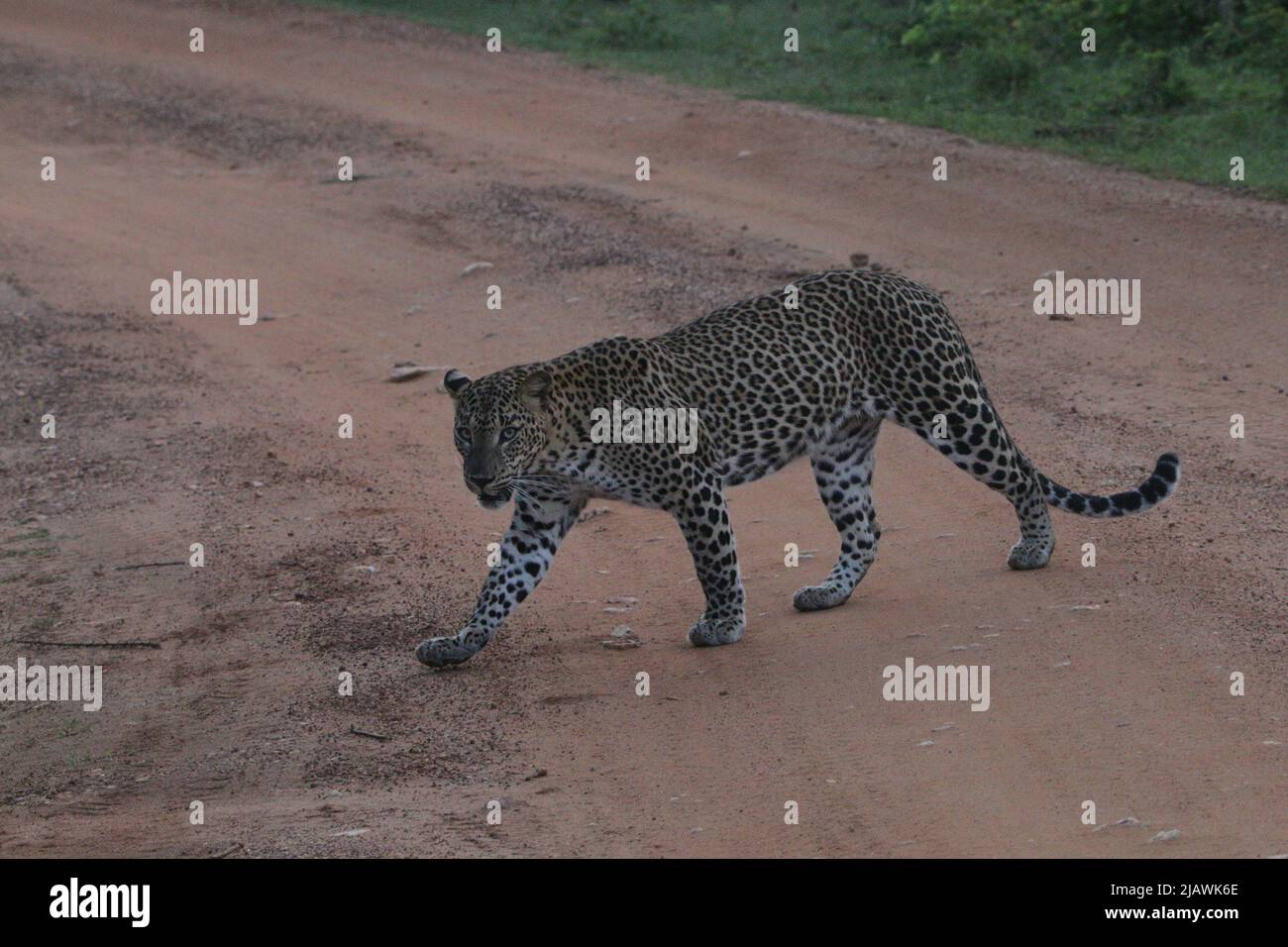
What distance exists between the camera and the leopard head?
8.65m

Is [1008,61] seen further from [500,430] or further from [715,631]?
[500,430]

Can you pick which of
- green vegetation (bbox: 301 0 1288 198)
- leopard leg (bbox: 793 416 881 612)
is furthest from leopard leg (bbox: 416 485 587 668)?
green vegetation (bbox: 301 0 1288 198)

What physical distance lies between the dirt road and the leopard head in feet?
3.39

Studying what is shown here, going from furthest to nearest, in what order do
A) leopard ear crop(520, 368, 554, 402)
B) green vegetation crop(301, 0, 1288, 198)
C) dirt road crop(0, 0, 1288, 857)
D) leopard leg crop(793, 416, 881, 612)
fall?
green vegetation crop(301, 0, 1288, 198) → leopard leg crop(793, 416, 881, 612) → leopard ear crop(520, 368, 554, 402) → dirt road crop(0, 0, 1288, 857)

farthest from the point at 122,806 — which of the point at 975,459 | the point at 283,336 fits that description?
the point at 283,336

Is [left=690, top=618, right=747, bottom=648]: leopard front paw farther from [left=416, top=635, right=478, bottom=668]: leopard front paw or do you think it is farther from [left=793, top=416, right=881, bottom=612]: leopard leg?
[left=416, top=635, right=478, bottom=668]: leopard front paw

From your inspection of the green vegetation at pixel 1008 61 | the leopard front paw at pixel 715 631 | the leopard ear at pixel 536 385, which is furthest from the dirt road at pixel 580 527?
the leopard ear at pixel 536 385

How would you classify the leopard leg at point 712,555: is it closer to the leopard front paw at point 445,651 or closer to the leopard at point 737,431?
the leopard at point 737,431

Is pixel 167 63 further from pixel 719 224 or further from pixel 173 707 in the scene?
pixel 173 707

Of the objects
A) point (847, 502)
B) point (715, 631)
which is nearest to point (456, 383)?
point (715, 631)

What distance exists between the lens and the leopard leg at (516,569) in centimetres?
912

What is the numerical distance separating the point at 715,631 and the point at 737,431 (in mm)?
1021

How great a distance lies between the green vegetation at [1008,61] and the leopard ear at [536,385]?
10.1 metres

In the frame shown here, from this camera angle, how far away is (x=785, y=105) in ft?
68.0
